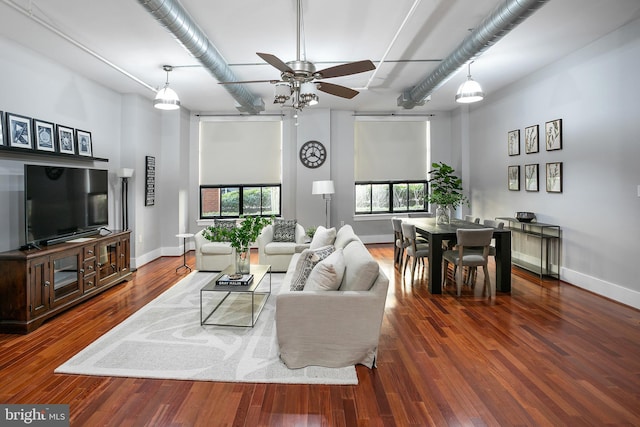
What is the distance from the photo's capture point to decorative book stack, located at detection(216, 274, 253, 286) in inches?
134

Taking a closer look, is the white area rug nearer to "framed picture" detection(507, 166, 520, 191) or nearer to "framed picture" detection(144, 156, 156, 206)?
"framed picture" detection(144, 156, 156, 206)

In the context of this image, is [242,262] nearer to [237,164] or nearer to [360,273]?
[360,273]

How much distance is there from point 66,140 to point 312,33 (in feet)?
11.4

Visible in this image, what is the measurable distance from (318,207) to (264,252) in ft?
8.13

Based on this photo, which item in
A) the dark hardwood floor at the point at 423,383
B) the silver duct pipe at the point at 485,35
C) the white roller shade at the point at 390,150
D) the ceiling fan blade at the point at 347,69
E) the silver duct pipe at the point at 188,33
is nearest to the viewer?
the dark hardwood floor at the point at 423,383

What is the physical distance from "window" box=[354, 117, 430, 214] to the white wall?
7.97 ft

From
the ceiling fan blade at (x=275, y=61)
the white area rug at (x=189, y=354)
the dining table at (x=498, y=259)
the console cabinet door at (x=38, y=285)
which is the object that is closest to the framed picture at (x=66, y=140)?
the console cabinet door at (x=38, y=285)

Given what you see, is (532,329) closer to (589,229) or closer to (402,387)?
(402,387)

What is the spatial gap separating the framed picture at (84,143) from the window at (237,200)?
8.50 ft

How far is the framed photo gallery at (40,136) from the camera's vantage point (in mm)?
3707

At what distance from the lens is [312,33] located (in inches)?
151

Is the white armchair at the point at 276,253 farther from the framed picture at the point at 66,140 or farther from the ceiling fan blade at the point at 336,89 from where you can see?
the framed picture at the point at 66,140

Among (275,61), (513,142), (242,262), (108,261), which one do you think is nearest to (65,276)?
(108,261)

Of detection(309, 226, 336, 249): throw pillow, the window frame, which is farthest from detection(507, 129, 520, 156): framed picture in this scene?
detection(309, 226, 336, 249): throw pillow
